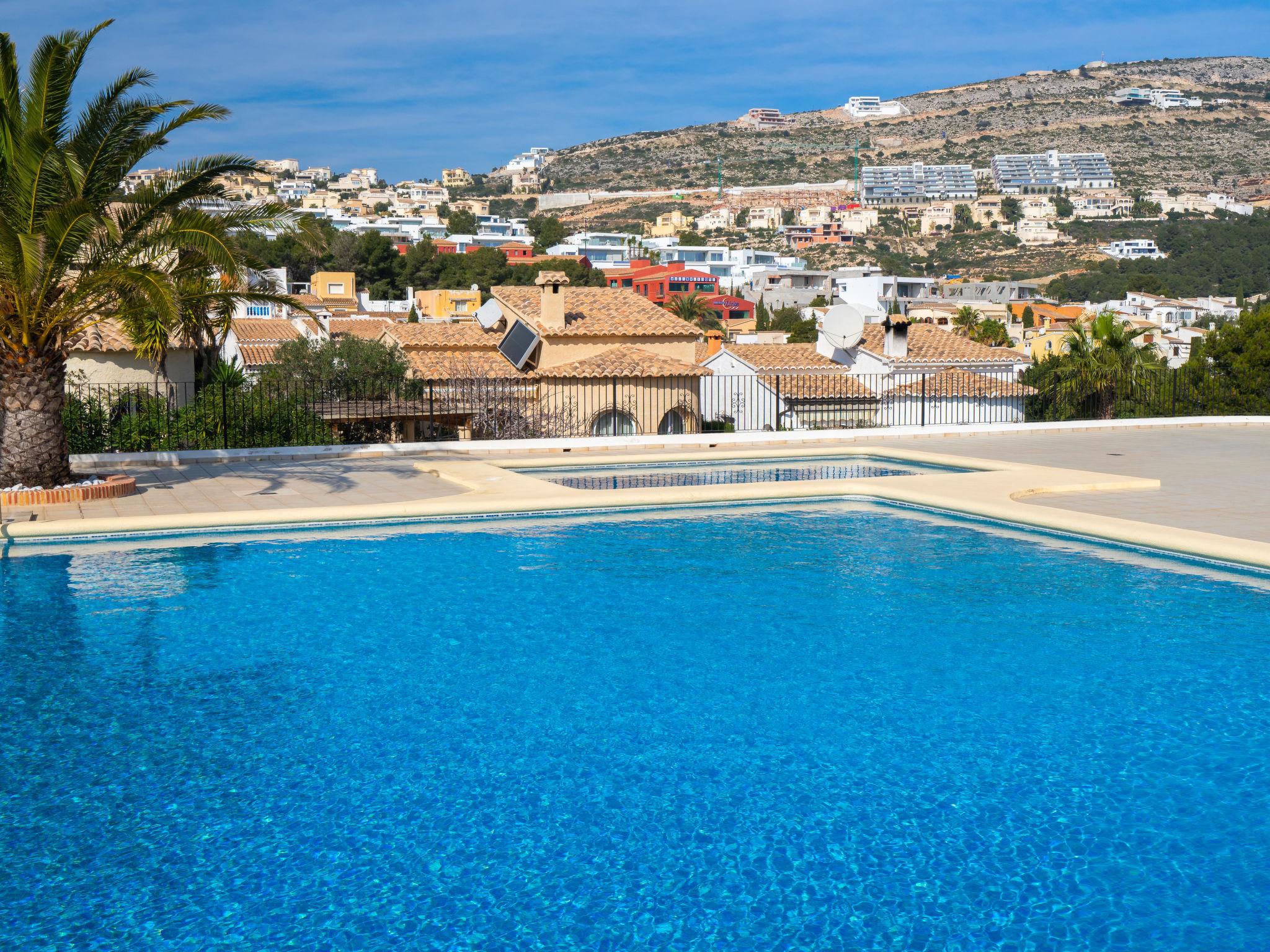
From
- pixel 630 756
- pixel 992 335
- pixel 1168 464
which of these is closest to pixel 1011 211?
pixel 992 335

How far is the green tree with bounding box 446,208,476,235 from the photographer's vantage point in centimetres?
16212

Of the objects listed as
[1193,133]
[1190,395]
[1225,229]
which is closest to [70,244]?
[1190,395]

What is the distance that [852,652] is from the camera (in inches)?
335

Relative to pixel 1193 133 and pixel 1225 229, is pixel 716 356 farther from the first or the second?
pixel 1193 133

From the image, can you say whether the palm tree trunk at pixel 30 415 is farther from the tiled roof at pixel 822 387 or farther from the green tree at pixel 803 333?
the green tree at pixel 803 333

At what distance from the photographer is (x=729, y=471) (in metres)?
18.6

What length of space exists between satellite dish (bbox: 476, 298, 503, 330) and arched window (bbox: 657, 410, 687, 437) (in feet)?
32.4

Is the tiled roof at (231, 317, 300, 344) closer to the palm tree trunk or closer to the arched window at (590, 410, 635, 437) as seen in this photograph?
the arched window at (590, 410, 635, 437)

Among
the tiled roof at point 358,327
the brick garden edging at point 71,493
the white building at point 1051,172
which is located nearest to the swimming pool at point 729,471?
the brick garden edging at point 71,493

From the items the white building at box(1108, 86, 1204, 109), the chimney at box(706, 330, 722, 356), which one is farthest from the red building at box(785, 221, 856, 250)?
the chimney at box(706, 330, 722, 356)

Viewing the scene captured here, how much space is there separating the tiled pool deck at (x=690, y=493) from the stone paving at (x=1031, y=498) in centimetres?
4

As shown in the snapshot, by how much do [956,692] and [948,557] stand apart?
170 inches

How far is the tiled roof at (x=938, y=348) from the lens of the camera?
3756 cm

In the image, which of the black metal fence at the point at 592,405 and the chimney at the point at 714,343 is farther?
the chimney at the point at 714,343
